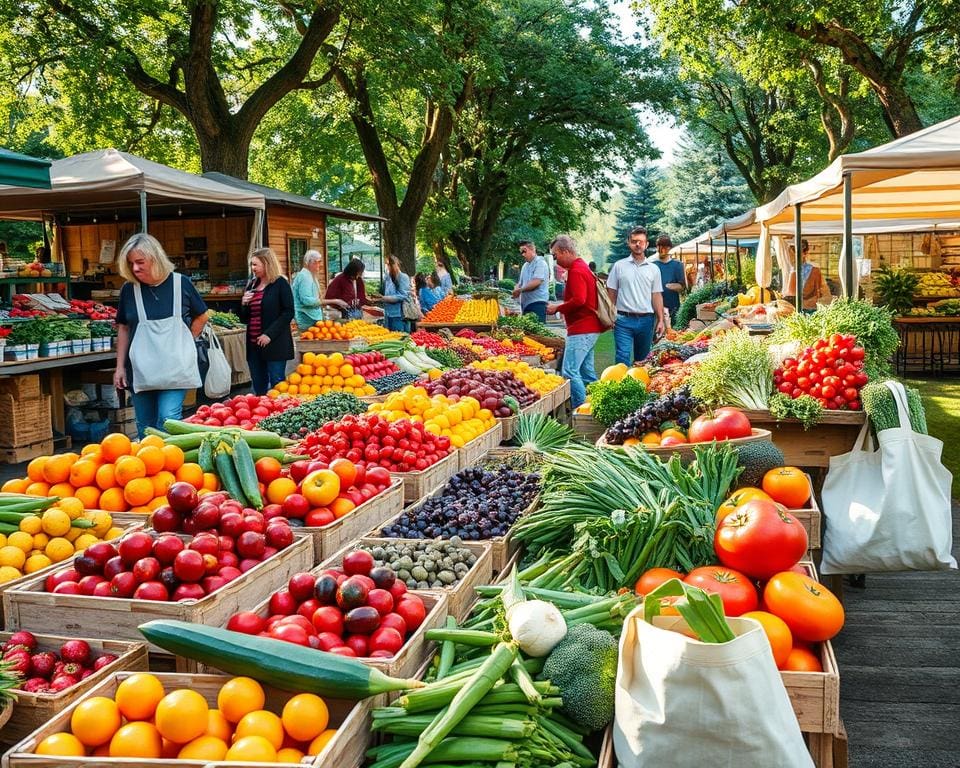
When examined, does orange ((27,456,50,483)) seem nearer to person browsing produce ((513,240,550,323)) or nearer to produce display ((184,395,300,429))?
produce display ((184,395,300,429))

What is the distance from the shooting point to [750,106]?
3106 cm

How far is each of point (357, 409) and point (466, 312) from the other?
7451mm

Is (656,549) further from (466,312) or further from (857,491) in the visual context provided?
(466,312)

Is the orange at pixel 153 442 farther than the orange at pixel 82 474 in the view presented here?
Yes

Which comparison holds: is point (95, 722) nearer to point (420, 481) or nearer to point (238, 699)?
point (238, 699)

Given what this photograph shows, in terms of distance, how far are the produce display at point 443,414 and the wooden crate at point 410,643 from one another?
2417 millimetres

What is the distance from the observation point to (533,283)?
12289mm

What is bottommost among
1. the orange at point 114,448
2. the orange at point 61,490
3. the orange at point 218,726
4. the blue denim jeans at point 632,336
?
the orange at point 218,726

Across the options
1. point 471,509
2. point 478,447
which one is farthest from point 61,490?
point 478,447

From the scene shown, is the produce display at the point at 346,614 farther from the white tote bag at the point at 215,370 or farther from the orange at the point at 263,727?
the white tote bag at the point at 215,370

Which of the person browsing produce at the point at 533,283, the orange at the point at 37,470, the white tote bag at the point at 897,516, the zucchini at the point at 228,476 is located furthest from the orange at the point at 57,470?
the person browsing produce at the point at 533,283

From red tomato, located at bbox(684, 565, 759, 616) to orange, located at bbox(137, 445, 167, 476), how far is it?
2.51m

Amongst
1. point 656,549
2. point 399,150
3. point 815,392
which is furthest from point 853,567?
point 399,150

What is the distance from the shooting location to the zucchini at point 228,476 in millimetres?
3865
